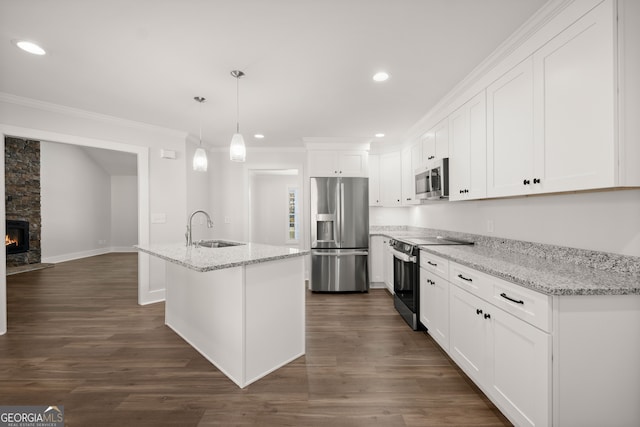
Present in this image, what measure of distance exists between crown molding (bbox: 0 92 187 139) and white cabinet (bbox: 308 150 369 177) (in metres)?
2.11

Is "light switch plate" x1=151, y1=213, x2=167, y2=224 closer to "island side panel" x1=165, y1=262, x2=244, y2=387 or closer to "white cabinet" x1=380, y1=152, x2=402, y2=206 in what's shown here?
"island side panel" x1=165, y1=262, x2=244, y2=387

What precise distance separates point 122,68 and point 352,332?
3347mm

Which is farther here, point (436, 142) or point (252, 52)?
point (436, 142)

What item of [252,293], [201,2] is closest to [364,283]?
[252,293]

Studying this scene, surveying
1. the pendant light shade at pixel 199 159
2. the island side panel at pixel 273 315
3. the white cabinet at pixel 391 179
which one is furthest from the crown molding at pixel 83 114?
the white cabinet at pixel 391 179

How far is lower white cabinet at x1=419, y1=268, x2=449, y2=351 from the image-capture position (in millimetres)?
2344

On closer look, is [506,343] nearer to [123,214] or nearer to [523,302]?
[523,302]

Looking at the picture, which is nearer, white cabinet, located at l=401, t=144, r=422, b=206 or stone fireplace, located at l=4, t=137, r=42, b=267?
white cabinet, located at l=401, t=144, r=422, b=206

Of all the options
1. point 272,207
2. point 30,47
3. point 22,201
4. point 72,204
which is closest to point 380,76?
point 30,47

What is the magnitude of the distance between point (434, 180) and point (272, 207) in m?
5.38

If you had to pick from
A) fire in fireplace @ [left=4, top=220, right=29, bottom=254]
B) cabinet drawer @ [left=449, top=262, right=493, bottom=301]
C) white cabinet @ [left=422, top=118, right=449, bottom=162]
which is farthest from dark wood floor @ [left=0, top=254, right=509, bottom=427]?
fire in fireplace @ [left=4, top=220, right=29, bottom=254]

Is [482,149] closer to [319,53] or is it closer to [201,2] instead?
[319,53]

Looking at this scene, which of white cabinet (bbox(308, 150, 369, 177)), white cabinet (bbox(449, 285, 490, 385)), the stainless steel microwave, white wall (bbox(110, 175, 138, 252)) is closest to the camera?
white cabinet (bbox(449, 285, 490, 385))

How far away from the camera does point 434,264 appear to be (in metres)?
2.55
